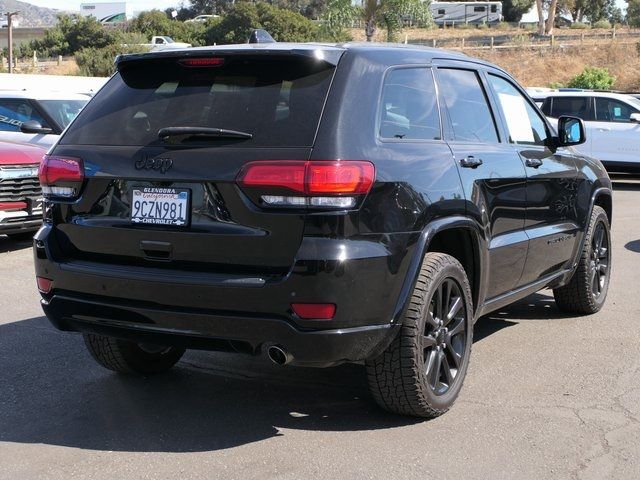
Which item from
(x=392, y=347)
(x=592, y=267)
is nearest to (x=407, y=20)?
(x=592, y=267)

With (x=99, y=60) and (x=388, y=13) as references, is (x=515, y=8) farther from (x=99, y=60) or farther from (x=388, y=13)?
(x=388, y=13)

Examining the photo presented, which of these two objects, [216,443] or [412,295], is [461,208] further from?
[216,443]

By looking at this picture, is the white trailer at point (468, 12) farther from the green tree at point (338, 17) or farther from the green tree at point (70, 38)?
the green tree at point (338, 17)

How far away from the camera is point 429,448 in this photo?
411cm

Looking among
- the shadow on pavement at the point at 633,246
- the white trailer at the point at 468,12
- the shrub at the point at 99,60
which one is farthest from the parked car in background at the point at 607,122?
the white trailer at the point at 468,12

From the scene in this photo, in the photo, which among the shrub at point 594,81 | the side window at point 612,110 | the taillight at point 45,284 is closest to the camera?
the taillight at point 45,284

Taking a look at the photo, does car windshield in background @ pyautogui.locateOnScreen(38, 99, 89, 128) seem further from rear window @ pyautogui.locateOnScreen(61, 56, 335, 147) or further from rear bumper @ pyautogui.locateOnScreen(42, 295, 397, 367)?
rear bumper @ pyautogui.locateOnScreen(42, 295, 397, 367)

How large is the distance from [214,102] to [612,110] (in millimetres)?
15170

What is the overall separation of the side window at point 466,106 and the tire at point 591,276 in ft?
5.61

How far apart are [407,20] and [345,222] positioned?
1647 inches

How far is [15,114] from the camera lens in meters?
12.2

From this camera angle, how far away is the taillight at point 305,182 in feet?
12.3

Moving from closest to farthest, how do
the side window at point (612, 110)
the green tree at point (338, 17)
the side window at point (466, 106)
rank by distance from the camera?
1. the side window at point (466, 106)
2. the side window at point (612, 110)
3. the green tree at point (338, 17)

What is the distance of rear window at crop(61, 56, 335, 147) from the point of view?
3.96m
